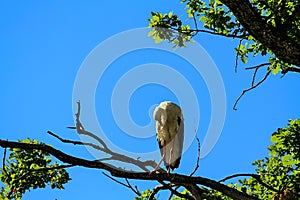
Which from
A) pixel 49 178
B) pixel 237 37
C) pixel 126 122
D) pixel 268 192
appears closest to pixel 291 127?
pixel 268 192

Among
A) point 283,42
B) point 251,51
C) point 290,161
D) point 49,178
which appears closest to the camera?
point 283,42

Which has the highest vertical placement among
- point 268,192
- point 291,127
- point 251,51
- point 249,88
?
point 251,51

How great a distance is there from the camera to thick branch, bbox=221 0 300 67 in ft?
17.4

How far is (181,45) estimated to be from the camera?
25.6 feet

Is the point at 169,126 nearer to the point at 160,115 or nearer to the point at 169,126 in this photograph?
the point at 169,126

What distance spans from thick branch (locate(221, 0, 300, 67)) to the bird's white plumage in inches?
103

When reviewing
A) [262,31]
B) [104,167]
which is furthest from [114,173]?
[262,31]

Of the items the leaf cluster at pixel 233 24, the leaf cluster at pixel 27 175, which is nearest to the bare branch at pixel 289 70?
the leaf cluster at pixel 233 24

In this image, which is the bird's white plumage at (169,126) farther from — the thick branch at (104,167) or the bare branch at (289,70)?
the thick branch at (104,167)

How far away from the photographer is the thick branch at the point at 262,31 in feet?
17.4

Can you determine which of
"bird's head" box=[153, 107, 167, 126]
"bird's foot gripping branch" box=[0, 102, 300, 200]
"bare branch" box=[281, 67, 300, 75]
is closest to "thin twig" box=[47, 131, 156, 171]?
"bird's foot gripping branch" box=[0, 102, 300, 200]

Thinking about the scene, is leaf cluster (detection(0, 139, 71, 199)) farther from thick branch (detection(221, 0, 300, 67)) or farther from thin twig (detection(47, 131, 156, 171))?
thick branch (detection(221, 0, 300, 67))

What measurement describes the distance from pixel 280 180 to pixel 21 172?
11.8ft

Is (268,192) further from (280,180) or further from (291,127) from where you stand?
(291,127)
